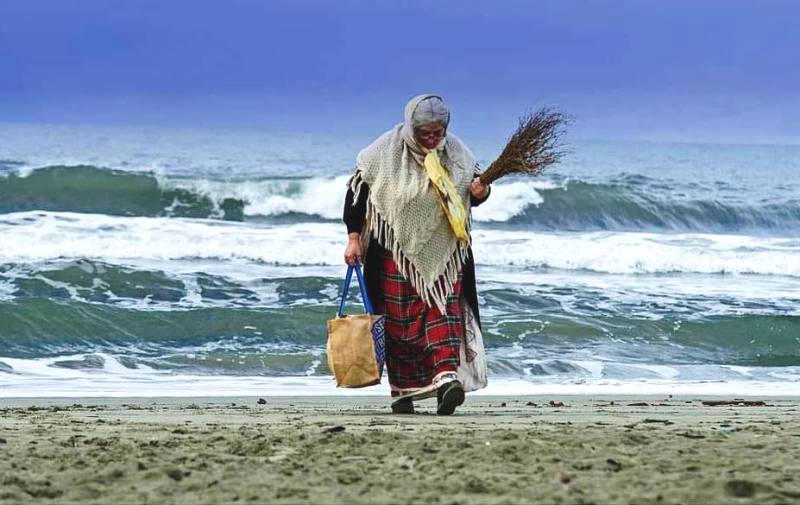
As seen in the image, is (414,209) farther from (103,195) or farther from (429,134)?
(103,195)

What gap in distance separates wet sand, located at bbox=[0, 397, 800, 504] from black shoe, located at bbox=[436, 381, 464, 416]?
0.12m

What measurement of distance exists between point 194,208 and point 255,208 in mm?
1062

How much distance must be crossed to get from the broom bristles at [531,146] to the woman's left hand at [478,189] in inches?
5.5

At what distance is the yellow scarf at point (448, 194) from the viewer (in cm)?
679

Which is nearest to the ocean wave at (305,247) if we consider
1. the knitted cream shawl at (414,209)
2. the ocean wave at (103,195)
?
the ocean wave at (103,195)

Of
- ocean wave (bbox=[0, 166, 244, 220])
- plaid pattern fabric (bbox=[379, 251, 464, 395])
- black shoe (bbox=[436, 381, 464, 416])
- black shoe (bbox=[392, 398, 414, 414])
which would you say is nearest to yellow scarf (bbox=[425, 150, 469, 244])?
plaid pattern fabric (bbox=[379, 251, 464, 395])

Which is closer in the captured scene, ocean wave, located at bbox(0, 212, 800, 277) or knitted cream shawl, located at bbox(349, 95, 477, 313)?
knitted cream shawl, located at bbox(349, 95, 477, 313)

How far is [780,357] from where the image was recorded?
11742 mm

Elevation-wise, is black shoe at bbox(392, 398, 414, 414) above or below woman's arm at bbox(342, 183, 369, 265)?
below

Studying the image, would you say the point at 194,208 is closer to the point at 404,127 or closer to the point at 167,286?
the point at 167,286

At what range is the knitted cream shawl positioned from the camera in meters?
6.89

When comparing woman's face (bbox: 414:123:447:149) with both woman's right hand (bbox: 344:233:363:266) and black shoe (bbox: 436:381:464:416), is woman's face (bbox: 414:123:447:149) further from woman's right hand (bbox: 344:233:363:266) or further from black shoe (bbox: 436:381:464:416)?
black shoe (bbox: 436:381:464:416)

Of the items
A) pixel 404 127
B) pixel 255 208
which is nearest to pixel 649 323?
pixel 404 127

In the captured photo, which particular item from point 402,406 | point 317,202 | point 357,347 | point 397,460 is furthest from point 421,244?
point 317,202
